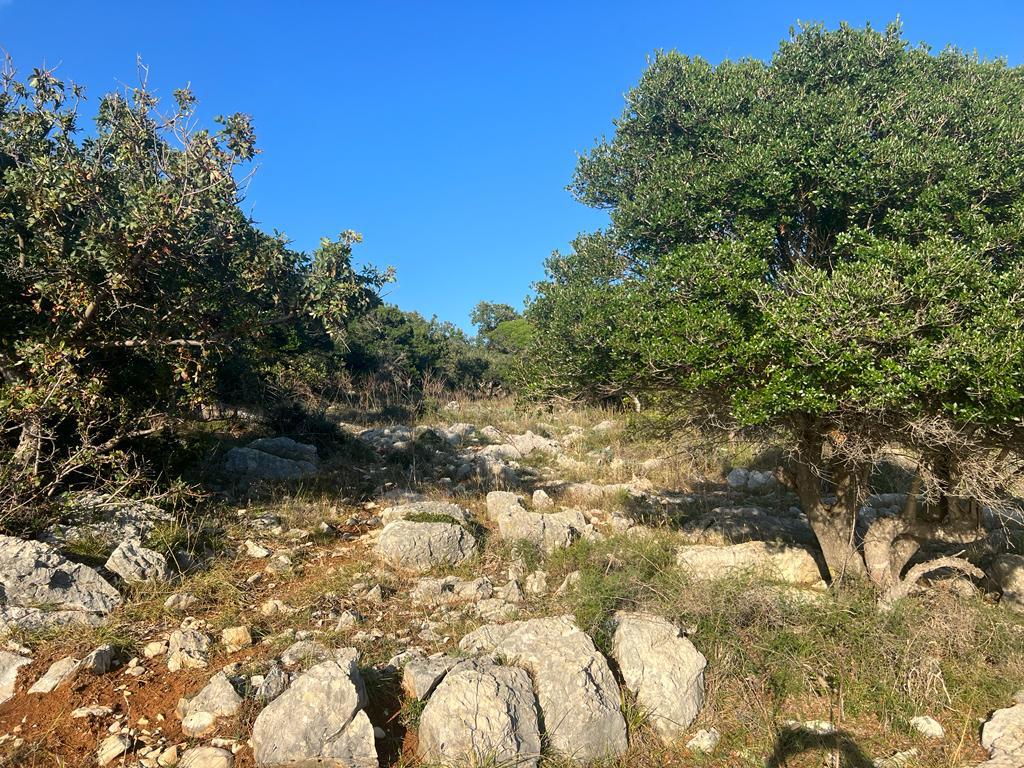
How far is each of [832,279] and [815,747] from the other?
330 centimetres

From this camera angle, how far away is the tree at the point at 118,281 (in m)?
5.79

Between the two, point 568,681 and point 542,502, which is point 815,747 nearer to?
point 568,681

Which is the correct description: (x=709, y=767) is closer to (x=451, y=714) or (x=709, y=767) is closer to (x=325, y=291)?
(x=451, y=714)

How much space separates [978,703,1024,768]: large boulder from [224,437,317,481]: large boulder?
8.50m

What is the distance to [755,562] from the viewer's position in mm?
6836

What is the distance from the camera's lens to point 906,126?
21.6 feet

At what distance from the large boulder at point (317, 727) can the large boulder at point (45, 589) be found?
7.09 feet

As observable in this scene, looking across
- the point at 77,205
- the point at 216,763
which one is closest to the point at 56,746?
the point at 216,763

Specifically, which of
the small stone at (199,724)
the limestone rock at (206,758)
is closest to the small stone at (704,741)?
the limestone rock at (206,758)

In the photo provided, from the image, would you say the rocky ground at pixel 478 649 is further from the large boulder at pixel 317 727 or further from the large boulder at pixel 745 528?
the large boulder at pixel 745 528

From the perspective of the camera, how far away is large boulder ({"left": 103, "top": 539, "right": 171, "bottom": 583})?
5691 mm

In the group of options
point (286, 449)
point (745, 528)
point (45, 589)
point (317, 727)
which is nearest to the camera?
point (317, 727)

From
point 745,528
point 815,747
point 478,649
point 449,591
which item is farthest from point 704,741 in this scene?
point 745,528

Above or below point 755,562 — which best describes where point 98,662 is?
below
